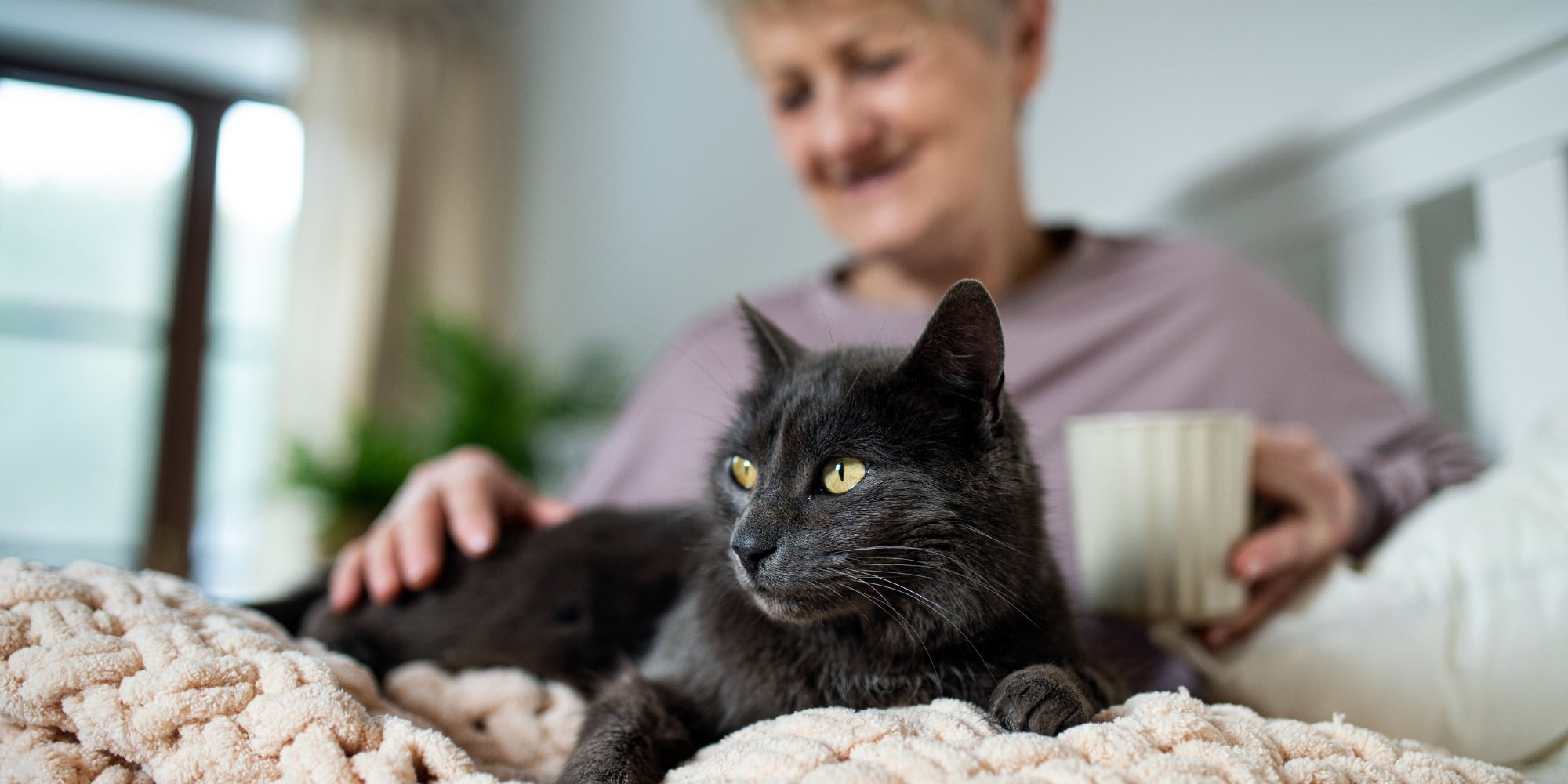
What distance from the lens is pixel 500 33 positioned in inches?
184

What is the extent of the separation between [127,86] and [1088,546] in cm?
489

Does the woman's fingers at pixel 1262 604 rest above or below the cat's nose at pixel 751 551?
below

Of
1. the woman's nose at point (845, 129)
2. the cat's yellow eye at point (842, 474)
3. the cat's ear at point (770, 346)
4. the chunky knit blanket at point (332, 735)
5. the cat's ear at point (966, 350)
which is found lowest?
the chunky knit blanket at point (332, 735)

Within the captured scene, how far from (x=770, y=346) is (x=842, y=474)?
0.16 metres

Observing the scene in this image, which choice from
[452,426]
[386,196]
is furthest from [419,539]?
[386,196]

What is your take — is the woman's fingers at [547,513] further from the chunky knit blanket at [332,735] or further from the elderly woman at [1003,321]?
the chunky knit blanket at [332,735]

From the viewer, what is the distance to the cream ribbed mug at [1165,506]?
0.91 metres

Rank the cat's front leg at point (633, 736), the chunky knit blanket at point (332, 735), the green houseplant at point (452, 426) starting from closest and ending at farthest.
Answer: the chunky knit blanket at point (332, 735) < the cat's front leg at point (633, 736) < the green houseplant at point (452, 426)

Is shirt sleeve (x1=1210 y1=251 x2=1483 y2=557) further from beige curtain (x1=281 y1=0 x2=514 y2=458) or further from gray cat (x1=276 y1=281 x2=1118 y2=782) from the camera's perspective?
beige curtain (x1=281 y1=0 x2=514 y2=458)

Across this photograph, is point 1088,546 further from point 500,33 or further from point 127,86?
point 127,86

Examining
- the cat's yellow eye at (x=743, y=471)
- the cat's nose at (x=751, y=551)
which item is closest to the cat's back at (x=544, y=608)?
the cat's yellow eye at (x=743, y=471)

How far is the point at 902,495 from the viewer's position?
66 centimetres

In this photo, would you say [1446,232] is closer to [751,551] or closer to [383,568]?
[751,551]

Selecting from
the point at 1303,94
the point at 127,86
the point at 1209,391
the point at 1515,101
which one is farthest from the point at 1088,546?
the point at 127,86
